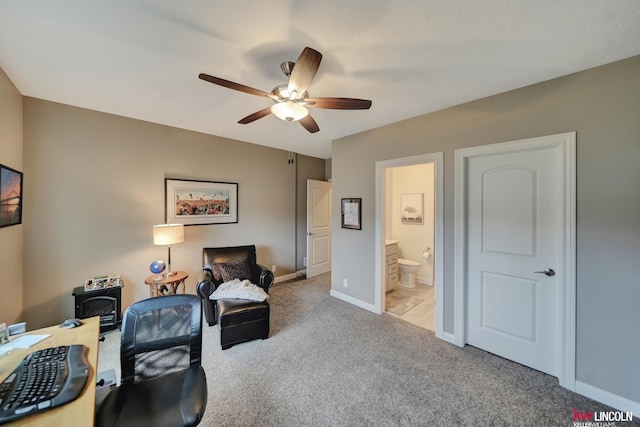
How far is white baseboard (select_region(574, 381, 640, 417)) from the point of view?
1.71 meters

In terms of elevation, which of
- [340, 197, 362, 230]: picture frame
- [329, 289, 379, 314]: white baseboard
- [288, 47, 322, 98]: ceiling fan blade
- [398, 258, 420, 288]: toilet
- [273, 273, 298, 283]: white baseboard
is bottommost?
[329, 289, 379, 314]: white baseboard

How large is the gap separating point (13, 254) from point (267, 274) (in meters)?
2.40

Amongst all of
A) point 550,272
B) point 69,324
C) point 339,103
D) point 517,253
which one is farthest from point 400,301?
point 69,324

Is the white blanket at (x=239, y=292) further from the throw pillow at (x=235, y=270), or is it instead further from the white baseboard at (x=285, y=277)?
the white baseboard at (x=285, y=277)

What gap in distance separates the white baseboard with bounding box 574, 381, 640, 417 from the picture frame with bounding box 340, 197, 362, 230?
2470 mm

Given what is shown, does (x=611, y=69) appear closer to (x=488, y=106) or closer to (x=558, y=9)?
(x=488, y=106)

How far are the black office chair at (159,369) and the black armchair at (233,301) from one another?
1013mm

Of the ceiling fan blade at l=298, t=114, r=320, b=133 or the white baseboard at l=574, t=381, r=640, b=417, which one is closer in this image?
the white baseboard at l=574, t=381, r=640, b=417

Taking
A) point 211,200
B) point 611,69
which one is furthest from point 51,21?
point 611,69

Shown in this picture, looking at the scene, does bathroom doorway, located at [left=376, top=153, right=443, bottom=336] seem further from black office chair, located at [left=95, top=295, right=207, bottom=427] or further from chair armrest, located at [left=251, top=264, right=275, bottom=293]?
black office chair, located at [left=95, top=295, right=207, bottom=427]

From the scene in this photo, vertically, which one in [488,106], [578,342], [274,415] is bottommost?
[274,415]

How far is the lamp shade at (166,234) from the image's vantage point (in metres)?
2.84

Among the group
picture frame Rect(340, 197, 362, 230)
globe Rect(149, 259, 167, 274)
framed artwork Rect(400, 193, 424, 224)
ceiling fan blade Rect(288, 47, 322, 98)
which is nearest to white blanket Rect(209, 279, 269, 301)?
globe Rect(149, 259, 167, 274)

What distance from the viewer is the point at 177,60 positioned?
5.92 feet
